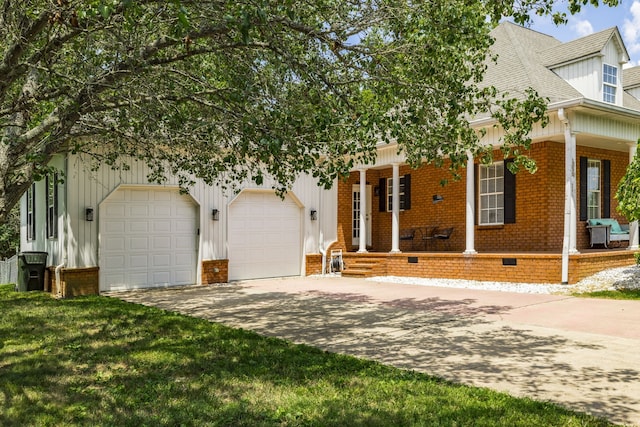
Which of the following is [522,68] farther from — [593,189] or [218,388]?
[218,388]

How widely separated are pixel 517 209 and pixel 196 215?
8.57m

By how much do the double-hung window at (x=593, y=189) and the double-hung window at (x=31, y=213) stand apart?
15.4 metres

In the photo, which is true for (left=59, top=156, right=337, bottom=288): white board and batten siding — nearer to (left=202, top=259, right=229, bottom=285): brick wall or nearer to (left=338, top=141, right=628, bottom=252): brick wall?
(left=202, top=259, right=229, bottom=285): brick wall

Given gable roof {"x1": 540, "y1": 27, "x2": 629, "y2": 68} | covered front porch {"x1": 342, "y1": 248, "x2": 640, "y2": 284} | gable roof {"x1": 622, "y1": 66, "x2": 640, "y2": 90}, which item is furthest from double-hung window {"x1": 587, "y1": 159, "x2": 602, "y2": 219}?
gable roof {"x1": 622, "y1": 66, "x2": 640, "y2": 90}

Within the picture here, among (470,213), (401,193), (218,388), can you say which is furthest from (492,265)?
(218,388)

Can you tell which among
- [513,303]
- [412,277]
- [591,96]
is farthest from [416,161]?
[591,96]

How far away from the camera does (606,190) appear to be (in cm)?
1458

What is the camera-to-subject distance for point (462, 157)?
6109 mm

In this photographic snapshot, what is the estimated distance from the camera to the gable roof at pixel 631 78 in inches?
685

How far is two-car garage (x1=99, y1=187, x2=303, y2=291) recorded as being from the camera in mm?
12500

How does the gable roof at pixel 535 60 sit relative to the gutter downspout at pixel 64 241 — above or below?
above

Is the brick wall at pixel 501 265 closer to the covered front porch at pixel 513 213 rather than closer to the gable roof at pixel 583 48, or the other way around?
the covered front porch at pixel 513 213

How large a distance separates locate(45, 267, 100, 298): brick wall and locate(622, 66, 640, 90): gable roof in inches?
685

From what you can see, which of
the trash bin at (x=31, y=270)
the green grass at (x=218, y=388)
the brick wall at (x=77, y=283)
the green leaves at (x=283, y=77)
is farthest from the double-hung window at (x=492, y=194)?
the trash bin at (x=31, y=270)
